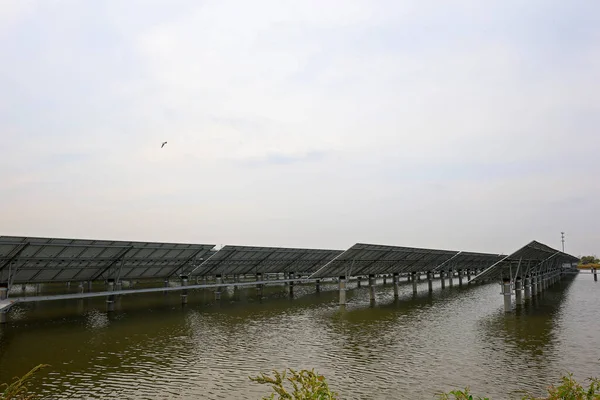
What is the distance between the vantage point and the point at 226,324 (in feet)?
101

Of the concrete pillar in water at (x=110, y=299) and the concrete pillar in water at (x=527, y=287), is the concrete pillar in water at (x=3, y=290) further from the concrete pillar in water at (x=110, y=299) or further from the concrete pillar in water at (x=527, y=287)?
the concrete pillar in water at (x=527, y=287)

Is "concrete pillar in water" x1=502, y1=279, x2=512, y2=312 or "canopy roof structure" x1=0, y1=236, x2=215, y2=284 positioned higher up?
"canopy roof structure" x1=0, y1=236, x2=215, y2=284

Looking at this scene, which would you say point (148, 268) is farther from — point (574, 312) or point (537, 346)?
point (574, 312)

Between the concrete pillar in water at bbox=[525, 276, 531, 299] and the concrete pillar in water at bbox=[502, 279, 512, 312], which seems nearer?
the concrete pillar in water at bbox=[502, 279, 512, 312]

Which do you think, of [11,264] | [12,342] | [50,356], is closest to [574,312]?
[50,356]

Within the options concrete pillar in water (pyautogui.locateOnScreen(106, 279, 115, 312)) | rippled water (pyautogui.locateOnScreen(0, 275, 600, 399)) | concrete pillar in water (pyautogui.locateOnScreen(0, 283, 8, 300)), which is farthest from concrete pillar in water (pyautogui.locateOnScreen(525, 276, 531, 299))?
concrete pillar in water (pyautogui.locateOnScreen(0, 283, 8, 300))

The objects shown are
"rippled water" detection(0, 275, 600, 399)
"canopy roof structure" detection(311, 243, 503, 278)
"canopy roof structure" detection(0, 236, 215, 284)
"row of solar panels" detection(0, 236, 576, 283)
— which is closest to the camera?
"rippled water" detection(0, 275, 600, 399)

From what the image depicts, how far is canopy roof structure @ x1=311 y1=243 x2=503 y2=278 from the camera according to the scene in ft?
135

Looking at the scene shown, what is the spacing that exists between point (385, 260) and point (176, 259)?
76.3 feet

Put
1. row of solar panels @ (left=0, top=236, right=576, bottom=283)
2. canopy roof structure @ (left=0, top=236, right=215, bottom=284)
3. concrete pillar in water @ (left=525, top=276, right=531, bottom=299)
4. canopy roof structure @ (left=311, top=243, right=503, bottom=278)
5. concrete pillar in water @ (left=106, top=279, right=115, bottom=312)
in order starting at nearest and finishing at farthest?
canopy roof structure @ (left=0, top=236, right=215, bottom=284), row of solar panels @ (left=0, top=236, right=576, bottom=283), concrete pillar in water @ (left=106, top=279, right=115, bottom=312), canopy roof structure @ (left=311, top=243, right=503, bottom=278), concrete pillar in water @ (left=525, top=276, right=531, bottom=299)

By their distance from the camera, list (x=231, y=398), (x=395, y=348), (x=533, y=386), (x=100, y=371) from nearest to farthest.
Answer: (x=231, y=398) < (x=533, y=386) < (x=100, y=371) < (x=395, y=348)

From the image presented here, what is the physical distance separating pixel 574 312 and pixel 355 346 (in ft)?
79.6

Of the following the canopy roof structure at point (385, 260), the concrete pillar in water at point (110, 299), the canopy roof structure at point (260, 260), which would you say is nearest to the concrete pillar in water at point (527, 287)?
the canopy roof structure at point (385, 260)

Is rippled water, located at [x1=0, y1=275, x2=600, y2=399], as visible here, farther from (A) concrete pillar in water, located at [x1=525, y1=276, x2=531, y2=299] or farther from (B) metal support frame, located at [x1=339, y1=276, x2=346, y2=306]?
(A) concrete pillar in water, located at [x1=525, y1=276, x2=531, y2=299]
